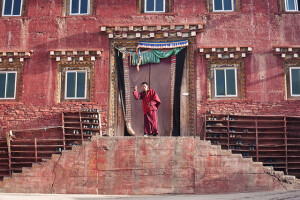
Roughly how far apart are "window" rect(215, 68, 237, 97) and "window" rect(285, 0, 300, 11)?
2990 mm

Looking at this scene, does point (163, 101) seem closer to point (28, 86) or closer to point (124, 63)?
point (124, 63)

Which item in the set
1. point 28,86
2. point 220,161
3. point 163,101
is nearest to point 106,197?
point 220,161

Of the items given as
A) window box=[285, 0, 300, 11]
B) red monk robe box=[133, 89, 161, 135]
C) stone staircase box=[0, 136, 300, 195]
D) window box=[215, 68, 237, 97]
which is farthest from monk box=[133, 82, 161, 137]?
window box=[285, 0, 300, 11]

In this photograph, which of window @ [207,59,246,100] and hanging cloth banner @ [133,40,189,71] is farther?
hanging cloth banner @ [133,40,189,71]

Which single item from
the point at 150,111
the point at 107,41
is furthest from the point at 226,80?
the point at 107,41

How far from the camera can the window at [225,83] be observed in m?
15.0

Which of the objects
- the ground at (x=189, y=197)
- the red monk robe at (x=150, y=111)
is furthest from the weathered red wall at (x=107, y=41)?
the ground at (x=189, y=197)

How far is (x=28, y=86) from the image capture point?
1535 centimetres

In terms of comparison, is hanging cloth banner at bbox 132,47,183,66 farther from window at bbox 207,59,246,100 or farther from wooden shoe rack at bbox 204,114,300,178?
wooden shoe rack at bbox 204,114,300,178

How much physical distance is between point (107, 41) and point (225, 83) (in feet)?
14.1

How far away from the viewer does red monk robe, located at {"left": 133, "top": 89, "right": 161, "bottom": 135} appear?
43.3 feet

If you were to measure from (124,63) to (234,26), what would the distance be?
13.2 feet

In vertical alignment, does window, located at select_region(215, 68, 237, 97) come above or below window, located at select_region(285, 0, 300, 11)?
below

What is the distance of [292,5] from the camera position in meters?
15.6
